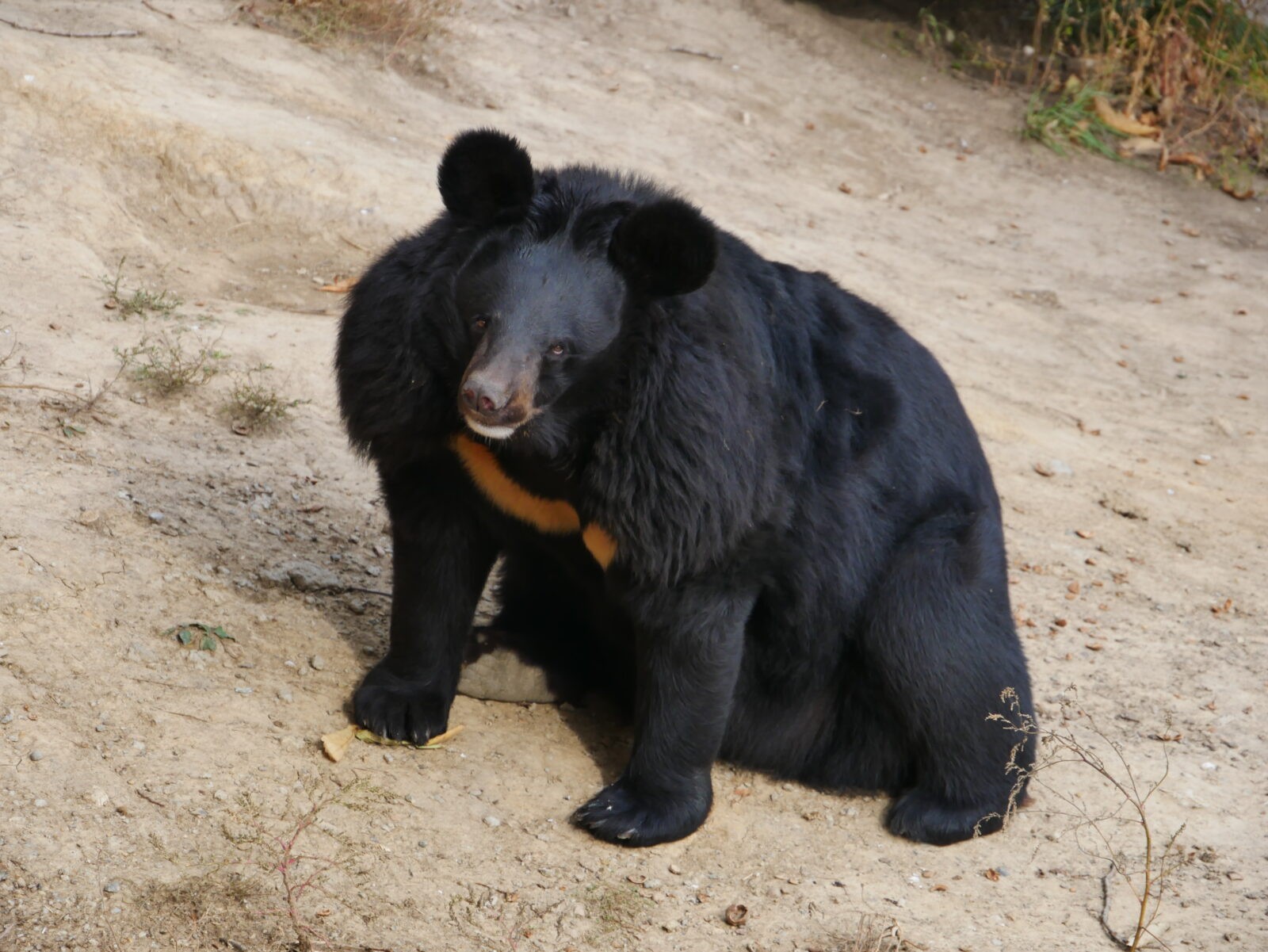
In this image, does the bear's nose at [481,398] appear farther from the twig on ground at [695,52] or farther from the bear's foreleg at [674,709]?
the twig on ground at [695,52]

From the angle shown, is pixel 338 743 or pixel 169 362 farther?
pixel 169 362

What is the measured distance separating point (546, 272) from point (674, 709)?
1.21 meters

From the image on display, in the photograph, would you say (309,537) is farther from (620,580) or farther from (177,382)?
(620,580)

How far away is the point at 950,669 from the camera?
147 inches

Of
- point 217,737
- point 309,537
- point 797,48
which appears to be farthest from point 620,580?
point 797,48

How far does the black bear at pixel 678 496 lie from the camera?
306 cm

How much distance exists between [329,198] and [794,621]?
4.33 meters

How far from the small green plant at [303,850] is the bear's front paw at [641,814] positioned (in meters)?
0.59

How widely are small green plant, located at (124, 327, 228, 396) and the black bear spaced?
1719 mm

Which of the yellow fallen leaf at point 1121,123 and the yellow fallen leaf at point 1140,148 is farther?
the yellow fallen leaf at point 1121,123

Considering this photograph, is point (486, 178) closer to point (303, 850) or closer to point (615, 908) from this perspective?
point (303, 850)

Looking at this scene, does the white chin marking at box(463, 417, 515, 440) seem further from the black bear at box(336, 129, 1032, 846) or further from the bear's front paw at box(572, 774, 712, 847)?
the bear's front paw at box(572, 774, 712, 847)

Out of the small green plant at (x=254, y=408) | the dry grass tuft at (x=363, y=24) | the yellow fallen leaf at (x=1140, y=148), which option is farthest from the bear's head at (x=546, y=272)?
the yellow fallen leaf at (x=1140, y=148)

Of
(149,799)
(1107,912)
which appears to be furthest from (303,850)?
(1107,912)
